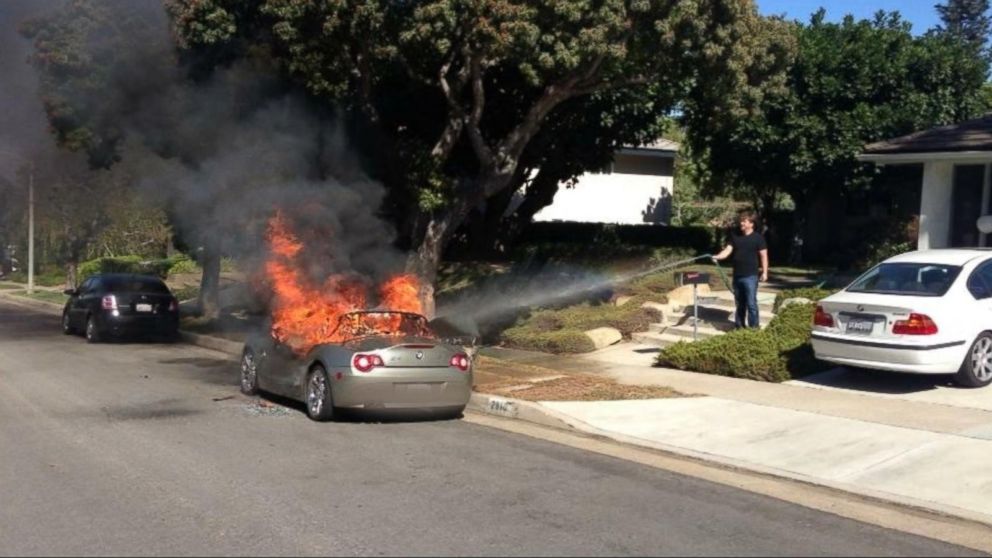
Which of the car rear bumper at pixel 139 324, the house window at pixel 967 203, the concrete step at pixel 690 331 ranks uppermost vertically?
the house window at pixel 967 203

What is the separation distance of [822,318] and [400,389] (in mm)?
4723

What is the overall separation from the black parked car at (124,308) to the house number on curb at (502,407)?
10678 mm

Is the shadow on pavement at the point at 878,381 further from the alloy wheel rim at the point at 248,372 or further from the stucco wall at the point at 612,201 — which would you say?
the stucco wall at the point at 612,201

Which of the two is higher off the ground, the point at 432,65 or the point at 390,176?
the point at 432,65

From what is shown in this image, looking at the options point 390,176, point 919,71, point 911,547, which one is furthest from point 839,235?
point 911,547

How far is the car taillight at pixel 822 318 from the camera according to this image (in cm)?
1100

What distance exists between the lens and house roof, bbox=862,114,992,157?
47.2 ft

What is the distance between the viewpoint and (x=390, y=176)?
53.5ft

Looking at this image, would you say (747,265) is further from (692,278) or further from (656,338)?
(656,338)

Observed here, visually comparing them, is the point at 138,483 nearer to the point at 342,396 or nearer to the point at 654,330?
the point at 342,396

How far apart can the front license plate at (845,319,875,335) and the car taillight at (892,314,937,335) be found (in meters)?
0.36

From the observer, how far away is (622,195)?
104 feet

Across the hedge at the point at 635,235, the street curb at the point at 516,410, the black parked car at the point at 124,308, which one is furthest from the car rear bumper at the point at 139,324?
the street curb at the point at 516,410

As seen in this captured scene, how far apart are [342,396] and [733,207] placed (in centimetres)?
2598
